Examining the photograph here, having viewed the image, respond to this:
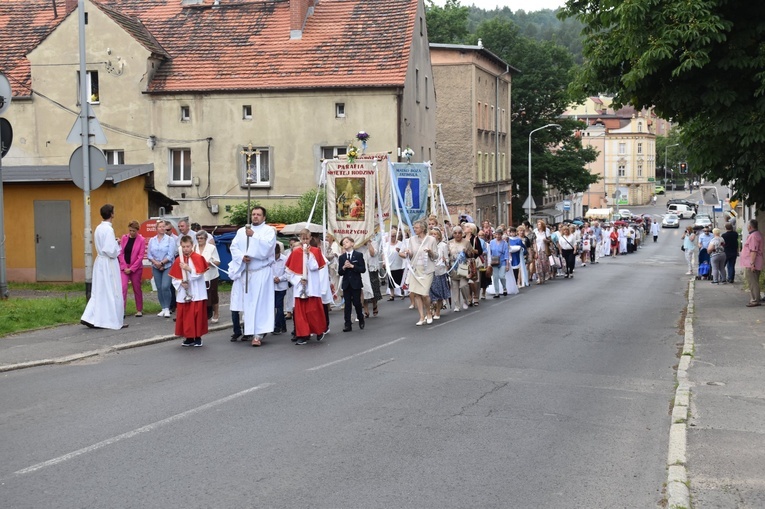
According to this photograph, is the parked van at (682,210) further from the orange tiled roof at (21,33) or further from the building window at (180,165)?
the orange tiled roof at (21,33)

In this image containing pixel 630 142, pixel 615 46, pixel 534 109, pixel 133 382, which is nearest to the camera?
pixel 133 382

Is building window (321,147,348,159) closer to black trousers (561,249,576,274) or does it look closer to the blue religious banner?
black trousers (561,249,576,274)

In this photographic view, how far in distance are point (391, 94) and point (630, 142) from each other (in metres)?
110

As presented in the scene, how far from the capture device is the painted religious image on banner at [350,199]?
2238 cm

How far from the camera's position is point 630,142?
14388 centimetres

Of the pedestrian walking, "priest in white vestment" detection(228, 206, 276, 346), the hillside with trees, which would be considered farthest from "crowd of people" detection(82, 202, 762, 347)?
the hillside with trees

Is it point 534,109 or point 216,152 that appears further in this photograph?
point 534,109

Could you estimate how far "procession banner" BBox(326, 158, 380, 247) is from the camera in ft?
73.2

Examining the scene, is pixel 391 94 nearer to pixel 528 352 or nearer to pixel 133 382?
pixel 528 352

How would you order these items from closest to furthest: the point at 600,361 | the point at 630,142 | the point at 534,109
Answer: the point at 600,361 → the point at 534,109 → the point at 630,142

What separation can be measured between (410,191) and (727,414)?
1474 centimetres

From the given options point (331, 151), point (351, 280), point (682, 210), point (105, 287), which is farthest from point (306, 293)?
point (682, 210)

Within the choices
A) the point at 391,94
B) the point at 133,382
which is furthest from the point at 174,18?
the point at 133,382

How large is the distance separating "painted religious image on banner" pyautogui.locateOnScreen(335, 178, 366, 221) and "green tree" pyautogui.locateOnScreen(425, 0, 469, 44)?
50920 millimetres
